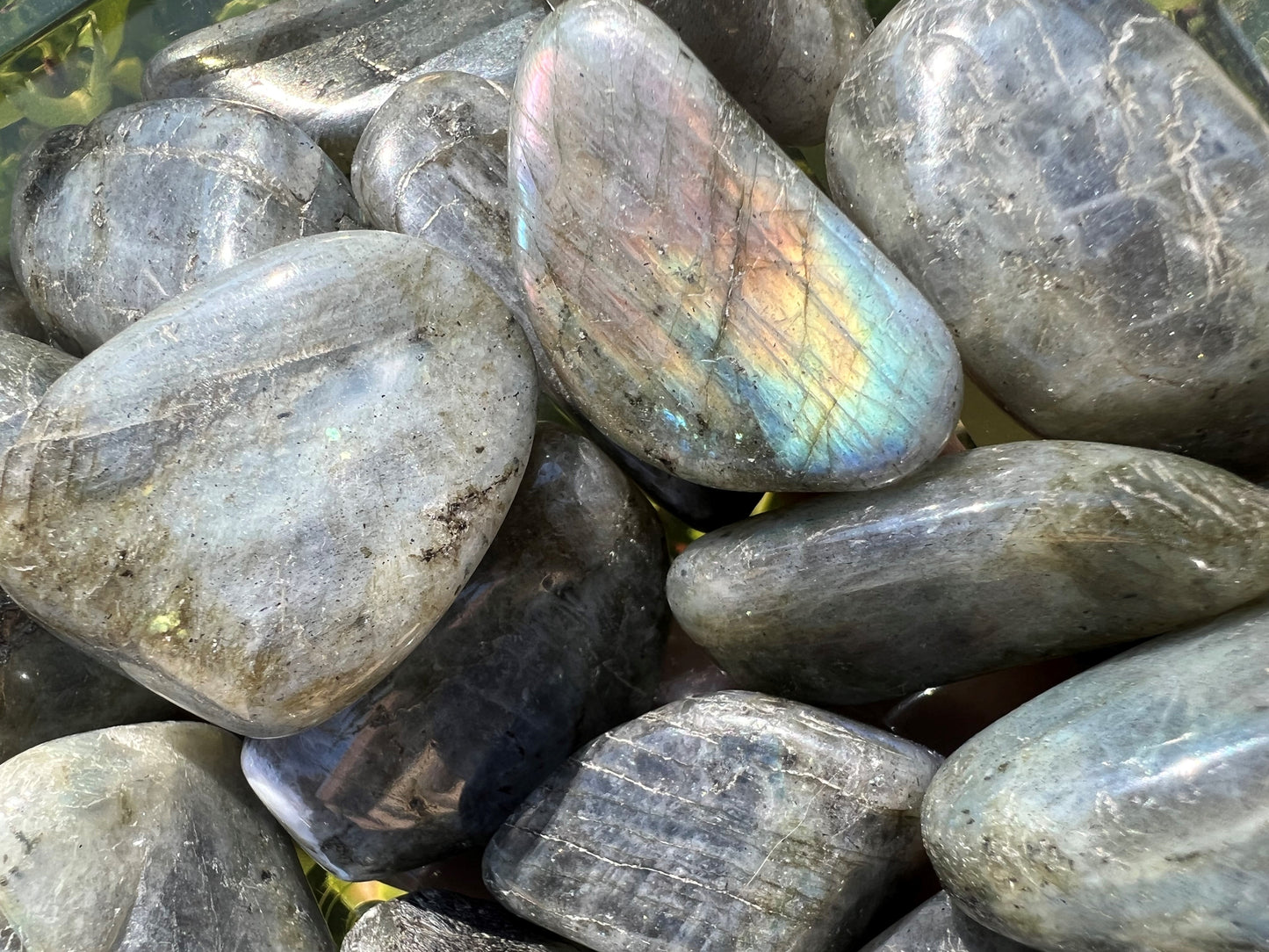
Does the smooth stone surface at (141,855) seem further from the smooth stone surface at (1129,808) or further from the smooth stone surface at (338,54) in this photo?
the smooth stone surface at (338,54)

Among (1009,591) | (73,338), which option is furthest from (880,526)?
(73,338)

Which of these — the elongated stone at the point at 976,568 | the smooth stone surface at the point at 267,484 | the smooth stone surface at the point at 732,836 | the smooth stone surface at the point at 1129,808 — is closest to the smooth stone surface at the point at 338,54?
the smooth stone surface at the point at 267,484

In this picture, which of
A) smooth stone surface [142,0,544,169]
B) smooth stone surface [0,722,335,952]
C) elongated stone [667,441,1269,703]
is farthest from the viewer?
smooth stone surface [142,0,544,169]

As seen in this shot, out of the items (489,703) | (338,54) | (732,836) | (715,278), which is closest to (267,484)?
(489,703)

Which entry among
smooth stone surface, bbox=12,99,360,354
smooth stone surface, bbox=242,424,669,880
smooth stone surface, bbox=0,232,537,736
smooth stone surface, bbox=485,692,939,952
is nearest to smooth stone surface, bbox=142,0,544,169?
smooth stone surface, bbox=12,99,360,354

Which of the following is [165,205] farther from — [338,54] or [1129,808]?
[1129,808]

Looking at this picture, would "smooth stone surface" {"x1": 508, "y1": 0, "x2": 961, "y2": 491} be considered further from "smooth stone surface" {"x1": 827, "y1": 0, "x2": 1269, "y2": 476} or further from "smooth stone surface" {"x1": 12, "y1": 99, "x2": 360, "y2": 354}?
"smooth stone surface" {"x1": 12, "y1": 99, "x2": 360, "y2": 354}
